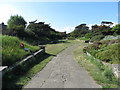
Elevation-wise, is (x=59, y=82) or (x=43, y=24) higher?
(x=43, y=24)

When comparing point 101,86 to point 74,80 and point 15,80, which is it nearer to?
point 74,80

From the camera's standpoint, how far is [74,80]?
19.3 ft

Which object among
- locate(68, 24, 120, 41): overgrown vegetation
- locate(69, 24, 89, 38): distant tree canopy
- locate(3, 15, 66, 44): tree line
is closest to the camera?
locate(3, 15, 66, 44): tree line

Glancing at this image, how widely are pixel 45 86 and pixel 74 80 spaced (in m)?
1.32

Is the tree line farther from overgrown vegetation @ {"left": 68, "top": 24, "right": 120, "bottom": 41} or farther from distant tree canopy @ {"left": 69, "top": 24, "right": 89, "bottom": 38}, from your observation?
distant tree canopy @ {"left": 69, "top": 24, "right": 89, "bottom": 38}

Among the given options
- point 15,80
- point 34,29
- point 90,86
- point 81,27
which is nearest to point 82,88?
point 90,86

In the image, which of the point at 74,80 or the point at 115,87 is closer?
the point at 115,87

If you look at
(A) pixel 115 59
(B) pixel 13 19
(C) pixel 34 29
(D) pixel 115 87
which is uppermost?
(B) pixel 13 19

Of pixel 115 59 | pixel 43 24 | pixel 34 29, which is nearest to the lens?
pixel 115 59

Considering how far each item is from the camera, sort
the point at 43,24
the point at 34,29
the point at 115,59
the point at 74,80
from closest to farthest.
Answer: the point at 74,80, the point at 115,59, the point at 34,29, the point at 43,24

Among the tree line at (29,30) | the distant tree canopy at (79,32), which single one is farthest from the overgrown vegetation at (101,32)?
the distant tree canopy at (79,32)

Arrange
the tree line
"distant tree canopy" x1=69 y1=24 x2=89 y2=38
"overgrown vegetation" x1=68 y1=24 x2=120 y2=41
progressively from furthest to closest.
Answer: "distant tree canopy" x1=69 y1=24 x2=89 y2=38, "overgrown vegetation" x1=68 y1=24 x2=120 y2=41, the tree line

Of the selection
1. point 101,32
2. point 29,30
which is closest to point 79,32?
point 101,32

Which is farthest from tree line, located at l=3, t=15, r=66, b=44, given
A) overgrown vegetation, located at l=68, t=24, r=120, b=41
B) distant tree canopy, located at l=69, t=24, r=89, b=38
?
distant tree canopy, located at l=69, t=24, r=89, b=38
